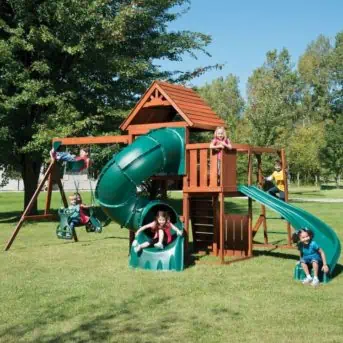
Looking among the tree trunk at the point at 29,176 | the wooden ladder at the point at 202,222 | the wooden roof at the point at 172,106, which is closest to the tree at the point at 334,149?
the tree trunk at the point at 29,176

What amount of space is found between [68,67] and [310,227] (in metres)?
13.5

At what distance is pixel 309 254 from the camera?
8742 mm

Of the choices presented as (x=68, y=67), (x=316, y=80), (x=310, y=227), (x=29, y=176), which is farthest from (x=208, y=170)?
(x=316, y=80)

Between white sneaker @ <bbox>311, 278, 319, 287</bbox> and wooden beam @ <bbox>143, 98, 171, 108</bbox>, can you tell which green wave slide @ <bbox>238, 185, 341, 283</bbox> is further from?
wooden beam @ <bbox>143, 98, 171, 108</bbox>

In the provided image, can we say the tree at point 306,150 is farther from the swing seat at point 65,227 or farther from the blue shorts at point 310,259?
the blue shorts at point 310,259

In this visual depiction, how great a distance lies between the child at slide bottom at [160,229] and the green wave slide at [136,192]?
0.13 meters

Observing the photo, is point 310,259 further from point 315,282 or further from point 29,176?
point 29,176

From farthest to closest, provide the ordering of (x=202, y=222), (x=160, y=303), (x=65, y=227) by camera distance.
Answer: (x=65, y=227) < (x=202, y=222) < (x=160, y=303)

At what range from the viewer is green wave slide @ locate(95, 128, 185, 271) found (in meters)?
9.99

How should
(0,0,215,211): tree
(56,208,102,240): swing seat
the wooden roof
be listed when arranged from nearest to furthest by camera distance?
1. the wooden roof
2. (56,208,102,240): swing seat
3. (0,0,215,211): tree

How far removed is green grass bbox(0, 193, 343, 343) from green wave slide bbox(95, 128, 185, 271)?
383mm

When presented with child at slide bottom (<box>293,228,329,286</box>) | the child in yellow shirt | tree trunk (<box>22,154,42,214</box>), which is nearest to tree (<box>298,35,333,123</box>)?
tree trunk (<box>22,154,42,214</box>)

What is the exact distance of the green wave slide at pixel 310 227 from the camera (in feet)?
29.8

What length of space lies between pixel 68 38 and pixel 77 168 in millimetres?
7593
